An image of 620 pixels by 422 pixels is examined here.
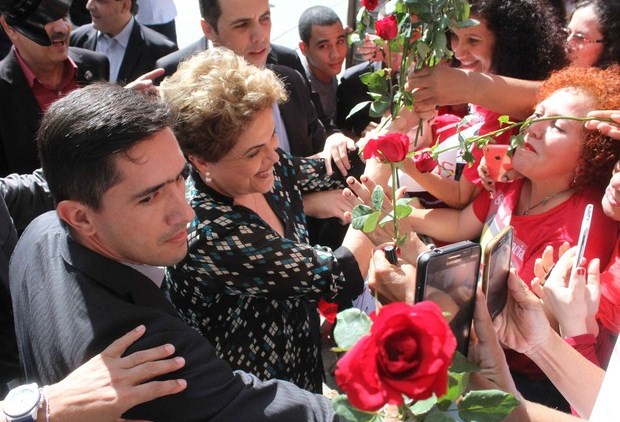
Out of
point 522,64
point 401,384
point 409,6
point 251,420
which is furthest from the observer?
point 522,64

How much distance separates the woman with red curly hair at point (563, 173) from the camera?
2.06 meters

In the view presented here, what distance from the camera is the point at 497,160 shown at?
2.29 metres

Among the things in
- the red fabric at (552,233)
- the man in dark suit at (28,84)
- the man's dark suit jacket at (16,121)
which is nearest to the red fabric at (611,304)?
the red fabric at (552,233)

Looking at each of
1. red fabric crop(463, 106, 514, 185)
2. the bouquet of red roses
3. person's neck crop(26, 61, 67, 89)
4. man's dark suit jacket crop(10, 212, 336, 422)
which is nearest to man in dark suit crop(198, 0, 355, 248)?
red fabric crop(463, 106, 514, 185)

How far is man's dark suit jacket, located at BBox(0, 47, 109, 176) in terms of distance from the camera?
10.3ft

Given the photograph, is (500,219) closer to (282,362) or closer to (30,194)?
(282,362)

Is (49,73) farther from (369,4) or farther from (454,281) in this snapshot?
(454,281)

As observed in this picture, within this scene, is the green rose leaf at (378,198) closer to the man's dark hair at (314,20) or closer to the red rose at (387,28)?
the red rose at (387,28)

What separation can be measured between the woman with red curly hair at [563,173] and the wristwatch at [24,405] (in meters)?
1.09

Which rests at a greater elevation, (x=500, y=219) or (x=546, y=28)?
(x=546, y=28)

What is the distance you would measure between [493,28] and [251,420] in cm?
212

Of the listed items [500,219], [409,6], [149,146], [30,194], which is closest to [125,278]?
[149,146]

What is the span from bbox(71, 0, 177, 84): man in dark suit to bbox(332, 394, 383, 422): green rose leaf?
144 inches

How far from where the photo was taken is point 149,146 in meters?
1.42
